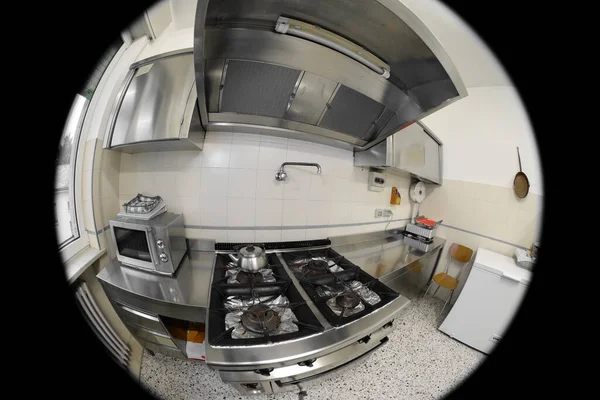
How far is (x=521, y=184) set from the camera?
116 centimetres

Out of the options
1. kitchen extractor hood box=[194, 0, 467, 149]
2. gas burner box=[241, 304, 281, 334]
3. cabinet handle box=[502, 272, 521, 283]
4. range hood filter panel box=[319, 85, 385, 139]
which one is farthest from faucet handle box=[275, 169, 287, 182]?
cabinet handle box=[502, 272, 521, 283]

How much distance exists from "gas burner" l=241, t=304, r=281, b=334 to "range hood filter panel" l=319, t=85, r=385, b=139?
3.53ft

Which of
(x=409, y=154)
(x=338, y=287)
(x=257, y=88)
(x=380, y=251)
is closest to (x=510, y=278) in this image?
(x=380, y=251)

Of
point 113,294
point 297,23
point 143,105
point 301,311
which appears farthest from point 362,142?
point 113,294

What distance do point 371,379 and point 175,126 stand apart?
1.65 m

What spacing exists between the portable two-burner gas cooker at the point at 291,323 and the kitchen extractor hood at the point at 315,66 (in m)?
0.92

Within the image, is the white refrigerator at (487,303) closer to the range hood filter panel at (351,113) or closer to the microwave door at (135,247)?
the range hood filter panel at (351,113)

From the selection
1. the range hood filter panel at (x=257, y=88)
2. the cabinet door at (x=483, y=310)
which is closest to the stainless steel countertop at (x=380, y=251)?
the cabinet door at (x=483, y=310)

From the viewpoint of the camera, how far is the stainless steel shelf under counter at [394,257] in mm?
1101

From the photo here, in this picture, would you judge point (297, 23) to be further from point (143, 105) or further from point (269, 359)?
point (269, 359)

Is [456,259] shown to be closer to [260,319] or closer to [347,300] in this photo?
[347,300]

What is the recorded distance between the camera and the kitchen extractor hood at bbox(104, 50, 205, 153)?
72 cm

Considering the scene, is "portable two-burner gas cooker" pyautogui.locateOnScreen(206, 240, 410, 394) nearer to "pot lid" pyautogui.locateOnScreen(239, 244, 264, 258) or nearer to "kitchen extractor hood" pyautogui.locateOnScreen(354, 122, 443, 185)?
"pot lid" pyautogui.locateOnScreen(239, 244, 264, 258)

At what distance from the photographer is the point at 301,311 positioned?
0.69 metres
